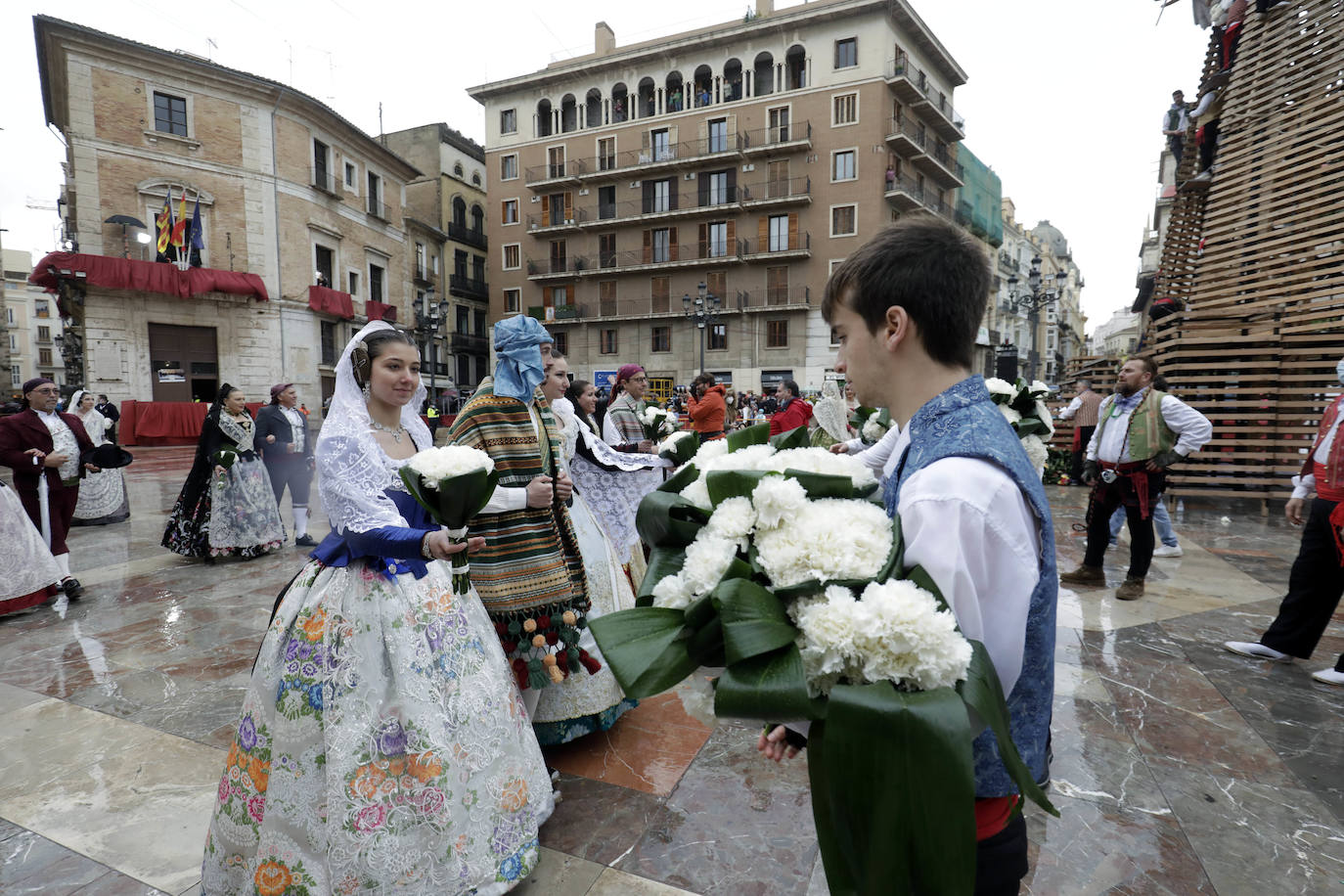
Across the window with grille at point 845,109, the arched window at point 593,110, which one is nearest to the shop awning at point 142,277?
the arched window at point 593,110

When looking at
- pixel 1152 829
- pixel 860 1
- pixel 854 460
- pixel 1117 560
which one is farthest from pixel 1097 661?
pixel 860 1

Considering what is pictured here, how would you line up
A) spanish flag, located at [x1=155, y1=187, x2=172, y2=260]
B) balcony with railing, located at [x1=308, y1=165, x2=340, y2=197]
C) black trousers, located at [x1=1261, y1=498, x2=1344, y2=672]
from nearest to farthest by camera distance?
black trousers, located at [x1=1261, y1=498, x2=1344, y2=672], spanish flag, located at [x1=155, y1=187, x2=172, y2=260], balcony with railing, located at [x1=308, y1=165, x2=340, y2=197]

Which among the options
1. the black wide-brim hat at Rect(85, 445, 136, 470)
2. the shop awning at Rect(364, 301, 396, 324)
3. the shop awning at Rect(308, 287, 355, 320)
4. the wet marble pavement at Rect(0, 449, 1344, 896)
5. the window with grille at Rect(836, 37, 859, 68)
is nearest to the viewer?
the wet marble pavement at Rect(0, 449, 1344, 896)

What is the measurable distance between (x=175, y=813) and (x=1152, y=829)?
138 inches

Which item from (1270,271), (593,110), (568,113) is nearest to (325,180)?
(568,113)

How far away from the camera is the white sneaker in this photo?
3693 millimetres

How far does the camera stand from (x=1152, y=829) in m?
2.28

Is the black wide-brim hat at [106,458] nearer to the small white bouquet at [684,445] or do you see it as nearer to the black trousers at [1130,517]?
the small white bouquet at [684,445]

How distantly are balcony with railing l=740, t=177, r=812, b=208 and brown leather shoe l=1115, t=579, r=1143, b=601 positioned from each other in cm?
2621

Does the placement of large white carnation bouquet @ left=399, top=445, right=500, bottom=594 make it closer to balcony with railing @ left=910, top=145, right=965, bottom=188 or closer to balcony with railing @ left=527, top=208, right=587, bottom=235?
balcony with railing @ left=910, top=145, right=965, bottom=188

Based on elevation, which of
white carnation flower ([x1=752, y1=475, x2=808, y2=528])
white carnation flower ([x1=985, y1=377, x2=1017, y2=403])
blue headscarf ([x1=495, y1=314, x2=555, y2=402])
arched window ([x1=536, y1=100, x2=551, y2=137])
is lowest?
white carnation flower ([x1=752, y1=475, x2=808, y2=528])

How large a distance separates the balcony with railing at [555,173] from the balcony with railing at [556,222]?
4.59ft

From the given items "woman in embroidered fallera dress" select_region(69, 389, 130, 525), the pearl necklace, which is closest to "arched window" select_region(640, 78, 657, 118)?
"woman in embroidered fallera dress" select_region(69, 389, 130, 525)

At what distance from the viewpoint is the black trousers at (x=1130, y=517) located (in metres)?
4.91
